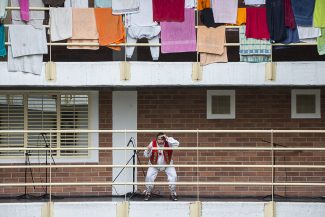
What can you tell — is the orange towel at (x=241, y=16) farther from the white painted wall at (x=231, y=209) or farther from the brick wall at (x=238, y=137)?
the white painted wall at (x=231, y=209)

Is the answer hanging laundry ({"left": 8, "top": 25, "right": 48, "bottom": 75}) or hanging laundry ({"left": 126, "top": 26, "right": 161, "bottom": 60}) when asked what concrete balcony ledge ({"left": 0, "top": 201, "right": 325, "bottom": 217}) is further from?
hanging laundry ({"left": 126, "top": 26, "right": 161, "bottom": 60})

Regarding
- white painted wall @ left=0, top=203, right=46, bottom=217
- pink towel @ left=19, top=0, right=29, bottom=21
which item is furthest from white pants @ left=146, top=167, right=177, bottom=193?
pink towel @ left=19, top=0, right=29, bottom=21

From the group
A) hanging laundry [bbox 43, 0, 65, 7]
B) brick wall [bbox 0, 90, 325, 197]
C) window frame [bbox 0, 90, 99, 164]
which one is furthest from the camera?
brick wall [bbox 0, 90, 325, 197]

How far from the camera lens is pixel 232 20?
280 inches

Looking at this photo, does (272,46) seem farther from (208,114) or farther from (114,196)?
(114,196)

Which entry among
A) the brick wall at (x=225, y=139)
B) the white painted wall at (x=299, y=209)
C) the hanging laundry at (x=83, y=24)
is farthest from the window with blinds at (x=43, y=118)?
the white painted wall at (x=299, y=209)

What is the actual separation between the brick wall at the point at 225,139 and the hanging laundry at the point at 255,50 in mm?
1282

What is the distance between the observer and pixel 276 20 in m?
7.01

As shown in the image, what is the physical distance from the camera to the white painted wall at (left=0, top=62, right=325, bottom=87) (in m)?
6.81

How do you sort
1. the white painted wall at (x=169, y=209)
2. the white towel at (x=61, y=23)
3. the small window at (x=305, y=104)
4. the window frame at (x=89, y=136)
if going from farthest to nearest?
the small window at (x=305, y=104)
the window frame at (x=89, y=136)
the white towel at (x=61, y=23)
the white painted wall at (x=169, y=209)

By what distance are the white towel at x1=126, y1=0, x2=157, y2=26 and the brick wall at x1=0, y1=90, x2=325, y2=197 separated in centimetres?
170

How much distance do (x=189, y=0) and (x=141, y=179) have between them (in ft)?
14.1

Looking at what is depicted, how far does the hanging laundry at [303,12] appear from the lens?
7023 millimetres

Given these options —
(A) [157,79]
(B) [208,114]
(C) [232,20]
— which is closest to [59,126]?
(A) [157,79]
